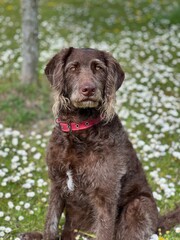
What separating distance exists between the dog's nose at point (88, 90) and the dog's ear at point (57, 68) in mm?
409

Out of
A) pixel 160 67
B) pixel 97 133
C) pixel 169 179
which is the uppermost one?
pixel 160 67

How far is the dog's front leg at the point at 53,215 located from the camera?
5164mm

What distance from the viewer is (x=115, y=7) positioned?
1664 cm

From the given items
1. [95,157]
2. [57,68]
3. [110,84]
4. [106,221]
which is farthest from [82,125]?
[106,221]

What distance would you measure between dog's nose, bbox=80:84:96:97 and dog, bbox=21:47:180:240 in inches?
2.9

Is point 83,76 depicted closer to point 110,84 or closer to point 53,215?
point 110,84

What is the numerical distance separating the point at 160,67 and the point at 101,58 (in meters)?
5.86

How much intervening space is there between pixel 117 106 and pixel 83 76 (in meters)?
4.28

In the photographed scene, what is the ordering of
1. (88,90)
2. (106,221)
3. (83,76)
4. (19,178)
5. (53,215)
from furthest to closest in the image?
1. (19,178)
2. (53,215)
3. (106,221)
4. (83,76)
5. (88,90)

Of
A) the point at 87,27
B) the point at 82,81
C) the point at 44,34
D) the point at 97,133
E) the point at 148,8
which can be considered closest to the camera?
the point at 82,81

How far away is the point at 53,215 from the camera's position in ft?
17.1

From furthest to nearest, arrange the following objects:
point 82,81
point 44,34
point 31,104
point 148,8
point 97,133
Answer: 1. point 148,8
2. point 44,34
3. point 31,104
4. point 97,133
5. point 82,81

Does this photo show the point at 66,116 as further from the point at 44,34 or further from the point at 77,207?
the point at 44,34

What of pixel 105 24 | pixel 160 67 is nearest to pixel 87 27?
pixel 105 24
